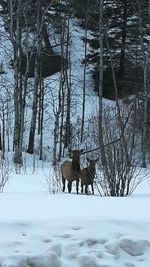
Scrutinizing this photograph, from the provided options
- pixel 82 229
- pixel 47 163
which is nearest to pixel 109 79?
pixel 47 163

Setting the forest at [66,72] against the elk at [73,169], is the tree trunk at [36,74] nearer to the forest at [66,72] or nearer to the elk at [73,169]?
the forest at [66,72]

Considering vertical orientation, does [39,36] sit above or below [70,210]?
above

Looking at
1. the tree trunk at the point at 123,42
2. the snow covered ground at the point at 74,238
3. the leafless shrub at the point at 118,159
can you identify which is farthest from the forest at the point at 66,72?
the snow covered ground at the point at 74,238

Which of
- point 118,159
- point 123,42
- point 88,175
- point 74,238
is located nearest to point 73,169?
point 88,175

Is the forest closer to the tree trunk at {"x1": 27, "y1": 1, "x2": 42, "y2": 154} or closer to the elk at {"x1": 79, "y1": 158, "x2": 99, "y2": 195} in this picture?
the tree trunk at {"x1": 27, "y1": 1, "x2": 42, "y2": 154}

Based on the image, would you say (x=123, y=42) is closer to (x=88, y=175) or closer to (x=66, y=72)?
(x=66, y=72)

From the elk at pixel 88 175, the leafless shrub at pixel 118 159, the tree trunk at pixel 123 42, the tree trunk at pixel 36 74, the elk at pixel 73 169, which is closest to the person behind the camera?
the leafless shrub at pixel 118 159

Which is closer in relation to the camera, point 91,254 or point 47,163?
point 91,254

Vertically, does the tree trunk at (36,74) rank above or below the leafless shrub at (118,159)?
above

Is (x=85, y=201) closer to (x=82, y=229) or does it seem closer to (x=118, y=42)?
(x=82, y=229)

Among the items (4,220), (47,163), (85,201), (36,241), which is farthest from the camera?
(47,163)

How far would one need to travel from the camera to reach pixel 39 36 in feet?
83.8

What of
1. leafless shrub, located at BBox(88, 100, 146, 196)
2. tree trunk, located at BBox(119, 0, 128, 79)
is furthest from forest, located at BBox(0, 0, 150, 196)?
leafless shrub, located at BBox(88, 100, 146, 196)

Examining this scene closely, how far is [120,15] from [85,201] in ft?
88.5
